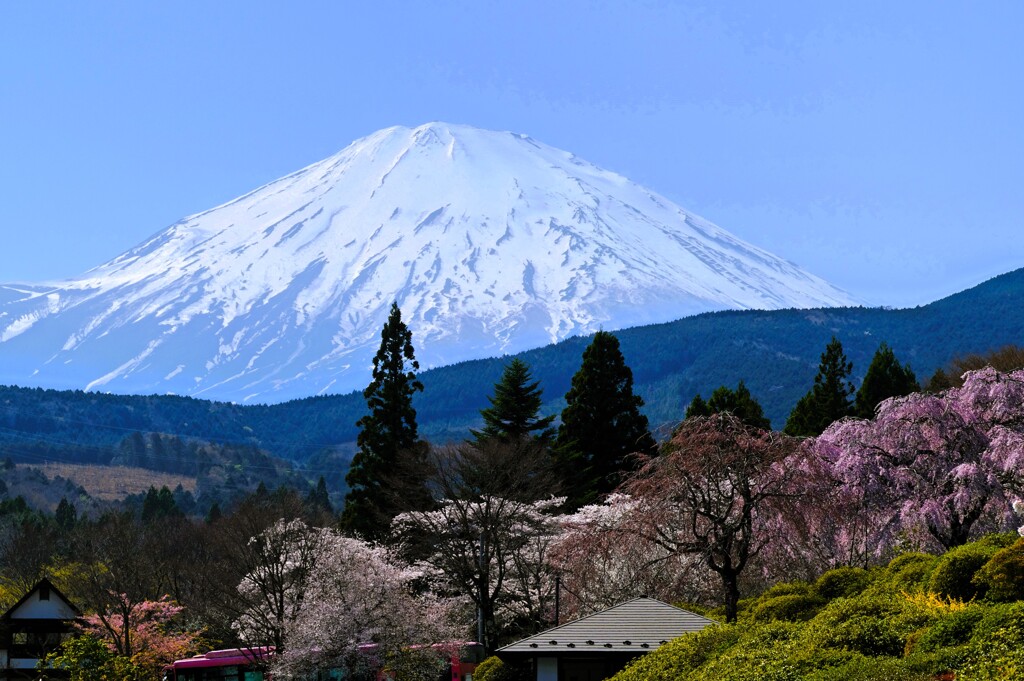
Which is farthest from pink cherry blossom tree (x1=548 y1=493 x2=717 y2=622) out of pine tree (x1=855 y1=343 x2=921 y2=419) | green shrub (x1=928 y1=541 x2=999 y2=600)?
pine tree (x1=855 y1=343 x2=921 y2=419)

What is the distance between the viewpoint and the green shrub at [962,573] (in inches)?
1046

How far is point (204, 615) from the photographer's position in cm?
7225

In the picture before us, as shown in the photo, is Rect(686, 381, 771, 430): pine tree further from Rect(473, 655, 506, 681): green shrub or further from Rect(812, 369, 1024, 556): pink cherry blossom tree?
Rect(473, 655, 506, 681): green shrub

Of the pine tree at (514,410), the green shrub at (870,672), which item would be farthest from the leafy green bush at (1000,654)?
the pine tree at (514,410)

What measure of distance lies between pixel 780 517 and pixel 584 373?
35063 mm

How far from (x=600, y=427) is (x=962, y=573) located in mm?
49711

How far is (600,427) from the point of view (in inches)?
3009

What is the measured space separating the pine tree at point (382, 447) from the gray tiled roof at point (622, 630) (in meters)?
27.0

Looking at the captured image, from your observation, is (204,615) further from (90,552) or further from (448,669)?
(448,669)

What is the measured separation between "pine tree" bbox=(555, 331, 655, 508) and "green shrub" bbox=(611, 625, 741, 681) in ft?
126

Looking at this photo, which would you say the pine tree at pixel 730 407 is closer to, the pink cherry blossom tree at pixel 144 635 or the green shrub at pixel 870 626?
the pink cherry blossom tree at pixel 144 635

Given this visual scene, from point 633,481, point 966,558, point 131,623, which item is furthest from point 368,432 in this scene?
point 966,558

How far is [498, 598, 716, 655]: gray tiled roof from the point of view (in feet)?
123

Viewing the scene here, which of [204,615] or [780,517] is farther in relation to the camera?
[204,615]
